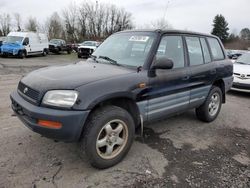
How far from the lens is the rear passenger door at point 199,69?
4.26 meters

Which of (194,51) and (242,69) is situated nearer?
(194,51)

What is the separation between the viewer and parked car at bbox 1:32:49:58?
18.9 metres

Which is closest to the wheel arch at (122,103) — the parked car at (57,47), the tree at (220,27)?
the parked car at (57,47)

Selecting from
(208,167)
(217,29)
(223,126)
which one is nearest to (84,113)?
(208,167)

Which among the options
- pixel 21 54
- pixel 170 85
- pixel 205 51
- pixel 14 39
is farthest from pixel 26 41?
pixel 170 85

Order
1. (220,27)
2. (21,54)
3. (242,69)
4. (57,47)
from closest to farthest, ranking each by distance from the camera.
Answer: (242,69)
(21,54)
(57,47)
(220,27)

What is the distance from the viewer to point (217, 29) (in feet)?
201

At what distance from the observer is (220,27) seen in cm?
6106

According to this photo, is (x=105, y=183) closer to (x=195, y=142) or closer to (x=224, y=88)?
(x=195, y=142)

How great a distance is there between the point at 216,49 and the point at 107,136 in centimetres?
342

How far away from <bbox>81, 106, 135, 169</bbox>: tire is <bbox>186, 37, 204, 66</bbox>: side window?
1837 millimetres

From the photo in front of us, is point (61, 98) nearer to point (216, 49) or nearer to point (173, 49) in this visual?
point (173, 49)

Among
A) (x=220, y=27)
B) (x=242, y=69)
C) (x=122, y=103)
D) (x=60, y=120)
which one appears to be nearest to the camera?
(x=60, y=120)

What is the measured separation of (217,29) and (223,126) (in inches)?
2468
